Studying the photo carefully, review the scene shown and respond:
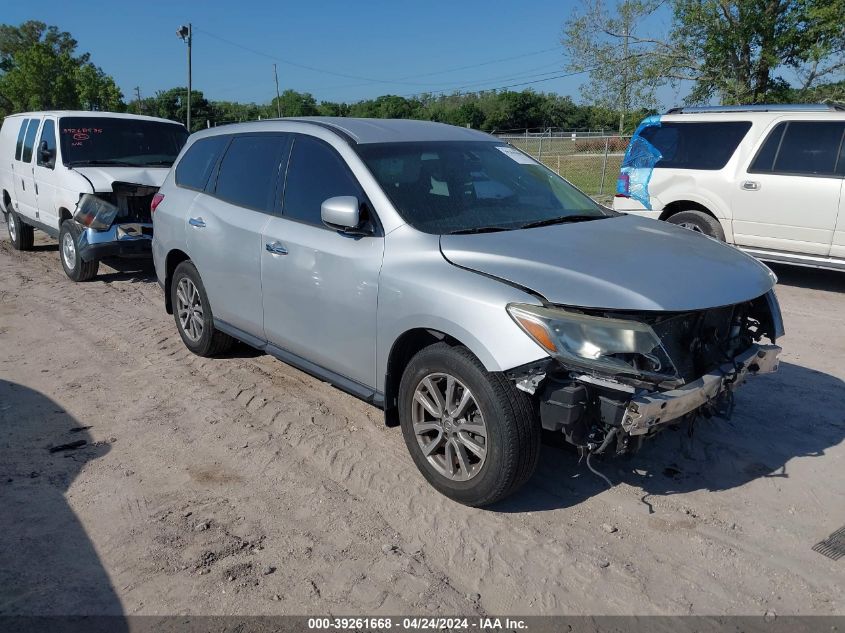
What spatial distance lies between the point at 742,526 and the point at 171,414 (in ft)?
11.8

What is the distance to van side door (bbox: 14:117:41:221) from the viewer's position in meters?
9.83

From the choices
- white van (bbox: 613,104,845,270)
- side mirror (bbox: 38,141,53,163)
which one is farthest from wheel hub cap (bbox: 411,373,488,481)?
side mirror (bbox: 38,141,53,163)

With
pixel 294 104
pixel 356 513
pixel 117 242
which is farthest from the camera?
pixel 294 104

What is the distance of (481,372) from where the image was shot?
10.6 ft

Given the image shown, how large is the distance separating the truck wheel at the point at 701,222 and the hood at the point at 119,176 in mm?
6632

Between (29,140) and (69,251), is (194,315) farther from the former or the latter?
(29,140)

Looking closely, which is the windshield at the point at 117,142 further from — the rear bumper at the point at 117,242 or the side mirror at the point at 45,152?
the rear bumper at the point at 117,242

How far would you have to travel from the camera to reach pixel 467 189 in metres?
4.20

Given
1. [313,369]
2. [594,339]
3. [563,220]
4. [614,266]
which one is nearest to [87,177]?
[313,369]

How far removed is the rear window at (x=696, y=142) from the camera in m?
8.64

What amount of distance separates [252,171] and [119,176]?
454 cm

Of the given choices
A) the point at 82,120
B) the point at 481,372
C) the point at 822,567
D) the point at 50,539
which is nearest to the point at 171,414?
the point at 50,539

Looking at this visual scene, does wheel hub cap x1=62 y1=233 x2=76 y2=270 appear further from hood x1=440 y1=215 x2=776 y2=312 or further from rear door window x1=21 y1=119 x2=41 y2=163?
hood x1=440 y1=215 x2=776 y2=312

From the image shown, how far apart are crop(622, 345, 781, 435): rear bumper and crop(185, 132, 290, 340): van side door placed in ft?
8.94
